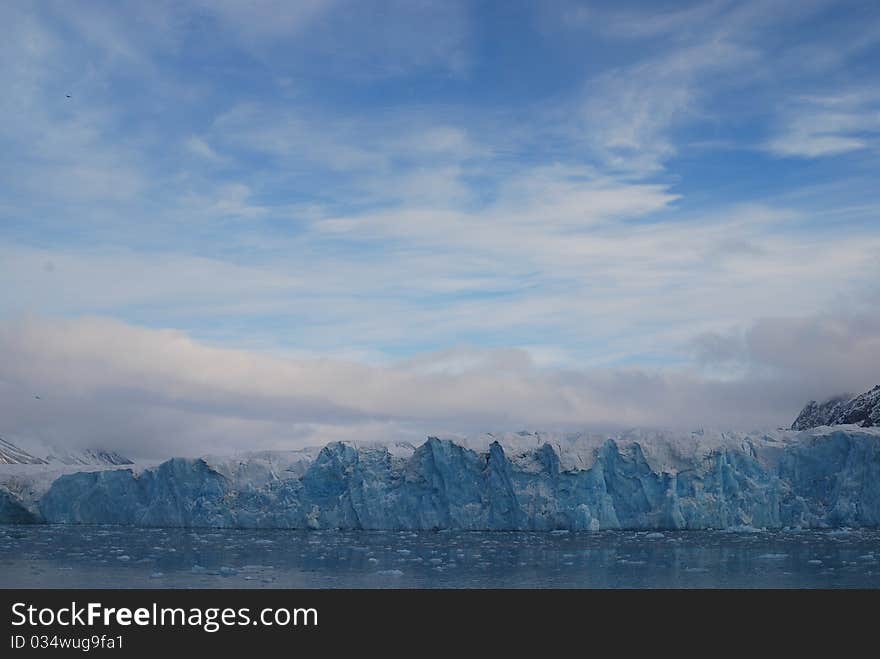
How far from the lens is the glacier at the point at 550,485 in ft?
A: 130

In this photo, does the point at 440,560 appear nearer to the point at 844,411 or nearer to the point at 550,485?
the point at 550,485

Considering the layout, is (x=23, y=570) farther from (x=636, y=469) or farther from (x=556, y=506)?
(x=636, y=469)

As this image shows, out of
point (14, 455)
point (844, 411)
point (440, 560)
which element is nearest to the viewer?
point (440, 560)

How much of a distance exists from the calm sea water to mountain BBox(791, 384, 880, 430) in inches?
825

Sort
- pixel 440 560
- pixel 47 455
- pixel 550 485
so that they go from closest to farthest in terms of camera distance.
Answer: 1. pixel 440 560
2. pixel 550 485
3. pixel 47 455

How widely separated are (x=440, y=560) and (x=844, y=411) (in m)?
50.1

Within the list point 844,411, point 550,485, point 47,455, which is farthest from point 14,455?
point 844,411

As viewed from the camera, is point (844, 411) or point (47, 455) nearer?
point (844, 411)

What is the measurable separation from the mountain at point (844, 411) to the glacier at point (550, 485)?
15806 millimetres

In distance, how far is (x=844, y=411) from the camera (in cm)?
6438

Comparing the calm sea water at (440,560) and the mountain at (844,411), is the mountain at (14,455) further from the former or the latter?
the mountain at (844,411)

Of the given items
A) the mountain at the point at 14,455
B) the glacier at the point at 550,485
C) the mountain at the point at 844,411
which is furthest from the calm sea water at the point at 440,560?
the mountain at the point at 14,455
